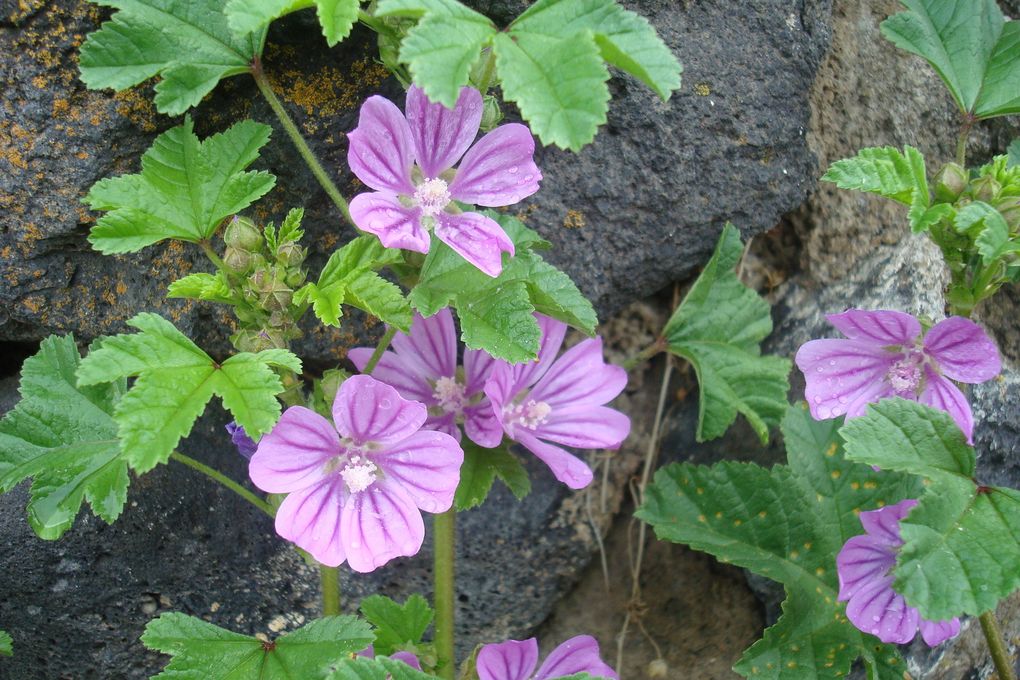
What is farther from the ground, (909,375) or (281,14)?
(281,14)

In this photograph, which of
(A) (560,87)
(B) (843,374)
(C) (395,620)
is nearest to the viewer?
(A) (560,87)

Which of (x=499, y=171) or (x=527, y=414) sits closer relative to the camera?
(x=499, y=171)

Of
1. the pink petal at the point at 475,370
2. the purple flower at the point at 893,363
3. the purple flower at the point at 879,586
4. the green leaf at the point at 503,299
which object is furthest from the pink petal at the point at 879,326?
the pink petal at the point at 475,370

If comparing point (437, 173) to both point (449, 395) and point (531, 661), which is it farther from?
point (531, 661)

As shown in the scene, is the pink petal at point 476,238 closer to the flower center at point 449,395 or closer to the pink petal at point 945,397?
the flower center at point 449,395

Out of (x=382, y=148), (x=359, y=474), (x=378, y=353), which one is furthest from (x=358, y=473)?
(x=382, y=148)

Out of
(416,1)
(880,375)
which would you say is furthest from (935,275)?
(416,1)

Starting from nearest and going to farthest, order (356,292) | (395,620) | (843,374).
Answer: (356,292)
(395,620)
(843,374)
